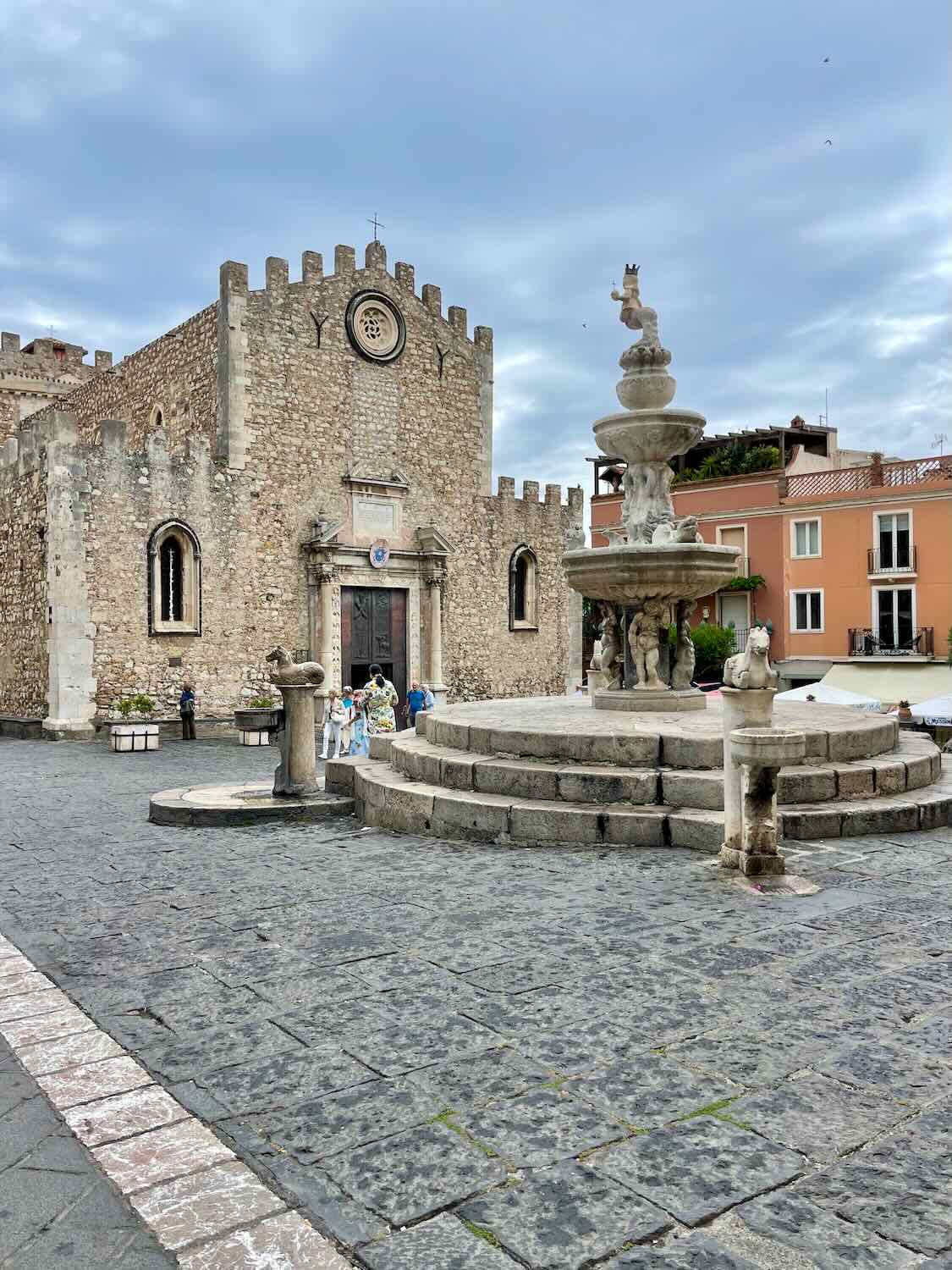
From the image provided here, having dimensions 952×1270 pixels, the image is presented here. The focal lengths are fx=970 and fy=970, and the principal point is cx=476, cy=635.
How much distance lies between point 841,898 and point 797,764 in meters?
2.26

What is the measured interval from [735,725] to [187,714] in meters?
14.6

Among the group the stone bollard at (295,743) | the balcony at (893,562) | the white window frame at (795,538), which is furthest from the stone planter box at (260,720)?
the white window frame at (795,538)

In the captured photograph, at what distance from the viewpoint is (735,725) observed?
616 centimetres

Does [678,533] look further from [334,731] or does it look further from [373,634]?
[373,634]

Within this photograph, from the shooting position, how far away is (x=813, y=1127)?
2963 mm

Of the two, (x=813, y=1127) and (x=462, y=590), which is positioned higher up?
(x=462, y=590)

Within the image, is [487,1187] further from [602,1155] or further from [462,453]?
[462,453]

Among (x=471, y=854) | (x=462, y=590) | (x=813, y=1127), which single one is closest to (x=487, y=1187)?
(x=813, y=1127)

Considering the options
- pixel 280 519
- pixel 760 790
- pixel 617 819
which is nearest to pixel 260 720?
pixel 617 819

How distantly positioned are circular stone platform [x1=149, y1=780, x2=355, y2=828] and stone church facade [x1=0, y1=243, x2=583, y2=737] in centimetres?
1003

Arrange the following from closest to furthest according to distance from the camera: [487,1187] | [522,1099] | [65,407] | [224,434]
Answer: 1. [487,1187]
2. [522,1099]
3. [224,434]
4. [65,407]

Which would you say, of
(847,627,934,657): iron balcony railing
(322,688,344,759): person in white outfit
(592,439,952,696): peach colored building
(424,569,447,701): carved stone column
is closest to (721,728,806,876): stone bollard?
(322,688,344,759): person in white outfit

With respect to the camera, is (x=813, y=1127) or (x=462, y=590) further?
(x=462, y=590)

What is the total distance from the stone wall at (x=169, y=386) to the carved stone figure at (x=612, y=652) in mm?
12821
